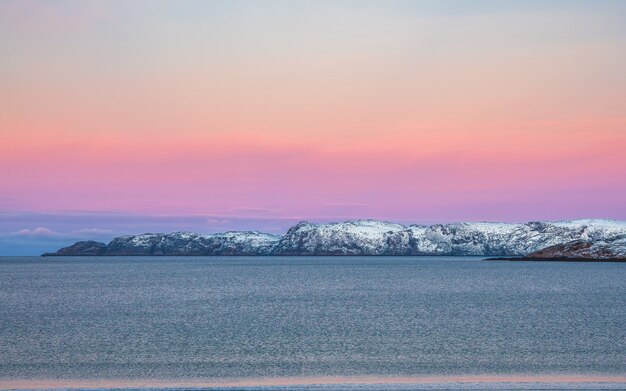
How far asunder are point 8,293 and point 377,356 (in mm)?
84802

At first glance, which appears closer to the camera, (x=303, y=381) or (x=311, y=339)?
(x=303, y=381)

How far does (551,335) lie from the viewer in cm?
5494

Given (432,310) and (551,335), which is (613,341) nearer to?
(551,335)

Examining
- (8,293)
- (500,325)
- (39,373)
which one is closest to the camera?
(39,373)

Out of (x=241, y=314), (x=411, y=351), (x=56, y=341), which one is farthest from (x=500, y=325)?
(x=56, y=341)

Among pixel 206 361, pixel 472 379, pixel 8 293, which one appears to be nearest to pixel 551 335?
pixel 472 379

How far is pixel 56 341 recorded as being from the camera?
51.5 meters

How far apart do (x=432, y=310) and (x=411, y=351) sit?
1358 inches

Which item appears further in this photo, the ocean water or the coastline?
the ocean water

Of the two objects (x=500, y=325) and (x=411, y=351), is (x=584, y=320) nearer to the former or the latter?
(x=500, y=325)

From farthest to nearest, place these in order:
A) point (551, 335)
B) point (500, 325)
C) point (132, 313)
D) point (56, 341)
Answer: point (132, 313), point (500, 325), point (551, 335), point (56, 341)

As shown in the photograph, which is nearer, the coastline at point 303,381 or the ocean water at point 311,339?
the coastline at point 303,381

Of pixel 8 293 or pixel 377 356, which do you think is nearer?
pixel 377 356

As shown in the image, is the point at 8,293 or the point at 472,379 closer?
the point at 472,379
